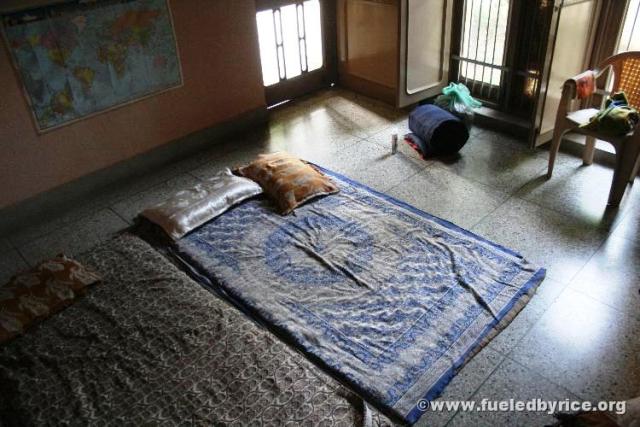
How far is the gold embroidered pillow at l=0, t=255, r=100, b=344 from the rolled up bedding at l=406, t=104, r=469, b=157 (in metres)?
2.55

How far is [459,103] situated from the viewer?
427 cm

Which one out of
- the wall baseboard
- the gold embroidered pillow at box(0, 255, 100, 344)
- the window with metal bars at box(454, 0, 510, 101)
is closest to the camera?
the gold embroidered pillow at box(0, 255, 100, 344)

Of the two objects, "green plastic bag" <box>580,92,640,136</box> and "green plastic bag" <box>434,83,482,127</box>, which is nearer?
"green plastic bag" <box>580,92,640,136</box>

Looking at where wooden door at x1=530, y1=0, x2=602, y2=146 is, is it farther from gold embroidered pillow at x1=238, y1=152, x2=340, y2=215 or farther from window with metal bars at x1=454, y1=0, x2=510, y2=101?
gold embroidered pillow at x1=238, y1=152, x2=340, y2=215

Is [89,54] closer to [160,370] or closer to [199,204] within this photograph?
[199,204]

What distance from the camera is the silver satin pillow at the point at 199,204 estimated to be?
329 cm

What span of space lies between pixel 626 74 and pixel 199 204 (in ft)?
9.78

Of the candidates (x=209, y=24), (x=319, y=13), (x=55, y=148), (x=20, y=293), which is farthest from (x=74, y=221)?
(x=319, y=13)

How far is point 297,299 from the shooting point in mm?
2809

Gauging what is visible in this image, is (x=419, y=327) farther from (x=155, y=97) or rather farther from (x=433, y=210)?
(x=155, y=97)

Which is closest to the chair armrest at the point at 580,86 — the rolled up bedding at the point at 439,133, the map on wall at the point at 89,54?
the rolled up bedding at the point at 439,133

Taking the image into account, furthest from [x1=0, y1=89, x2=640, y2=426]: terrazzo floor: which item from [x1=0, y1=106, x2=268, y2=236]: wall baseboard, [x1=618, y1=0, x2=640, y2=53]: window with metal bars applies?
[x1=618, y1=0, x2=640, y2=53]: window with metal bars

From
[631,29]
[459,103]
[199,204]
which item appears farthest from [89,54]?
[631,29]

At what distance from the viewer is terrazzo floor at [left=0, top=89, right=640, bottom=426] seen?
2.37 meters
